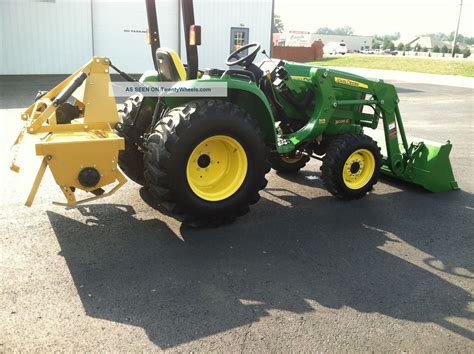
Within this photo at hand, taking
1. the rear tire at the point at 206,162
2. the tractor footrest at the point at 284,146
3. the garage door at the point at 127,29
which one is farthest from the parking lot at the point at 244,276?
the garage door at the point at 127,29

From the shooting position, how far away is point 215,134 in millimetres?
4074

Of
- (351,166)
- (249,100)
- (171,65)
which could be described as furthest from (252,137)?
(351,166)

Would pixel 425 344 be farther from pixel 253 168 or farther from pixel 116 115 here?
pixel 116 115

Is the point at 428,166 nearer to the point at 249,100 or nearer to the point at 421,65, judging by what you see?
the point at 249,100

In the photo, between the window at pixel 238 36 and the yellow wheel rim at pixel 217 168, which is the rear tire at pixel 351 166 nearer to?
the yellow wheel rim at pixel 217 168

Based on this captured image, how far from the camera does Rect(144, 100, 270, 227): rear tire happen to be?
12.9 ft

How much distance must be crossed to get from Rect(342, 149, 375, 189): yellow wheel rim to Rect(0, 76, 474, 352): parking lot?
254 mm

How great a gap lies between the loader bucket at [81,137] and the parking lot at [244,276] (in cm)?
35

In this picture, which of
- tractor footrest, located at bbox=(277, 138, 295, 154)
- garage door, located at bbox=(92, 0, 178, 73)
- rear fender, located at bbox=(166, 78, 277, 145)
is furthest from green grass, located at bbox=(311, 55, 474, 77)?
rear fender, located at bbox=(166, 78, 277, 145)

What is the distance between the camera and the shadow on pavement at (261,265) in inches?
124

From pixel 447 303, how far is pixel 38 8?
18.9 metres

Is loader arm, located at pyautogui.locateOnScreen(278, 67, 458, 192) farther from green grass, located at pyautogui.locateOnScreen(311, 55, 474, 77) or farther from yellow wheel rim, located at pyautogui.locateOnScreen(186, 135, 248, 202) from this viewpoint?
green grass, located at pyautogui.locateOnScreen(311, 55, 474, 77)

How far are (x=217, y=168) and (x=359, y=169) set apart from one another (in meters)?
1.81

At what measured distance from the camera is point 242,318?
3.06m
